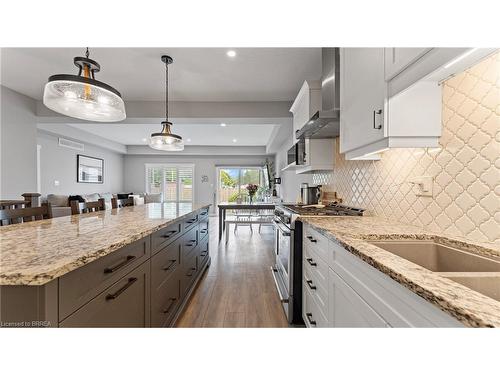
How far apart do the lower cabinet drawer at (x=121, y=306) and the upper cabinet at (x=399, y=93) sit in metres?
1.47

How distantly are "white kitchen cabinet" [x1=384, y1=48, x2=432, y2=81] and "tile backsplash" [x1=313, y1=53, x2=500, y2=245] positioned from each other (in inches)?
13.7

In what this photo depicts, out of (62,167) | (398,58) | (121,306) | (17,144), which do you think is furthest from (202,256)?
(62,167)

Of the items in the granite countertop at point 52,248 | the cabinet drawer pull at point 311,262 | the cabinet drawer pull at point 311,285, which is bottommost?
the cabinet drawer pull at point 311,285

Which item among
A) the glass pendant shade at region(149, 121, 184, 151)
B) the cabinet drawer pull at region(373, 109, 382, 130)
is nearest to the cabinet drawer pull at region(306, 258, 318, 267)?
the cabinet drawer pull at region(373, 109, 382, 130)

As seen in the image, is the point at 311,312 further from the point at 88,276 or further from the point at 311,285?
the point at 88,276

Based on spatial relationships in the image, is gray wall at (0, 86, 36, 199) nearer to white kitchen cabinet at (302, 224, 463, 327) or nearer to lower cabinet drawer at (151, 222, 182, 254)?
lower cabinet drawer at (151, 222, 182, 254)

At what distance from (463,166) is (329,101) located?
121 cm

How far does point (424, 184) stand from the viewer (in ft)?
4.32

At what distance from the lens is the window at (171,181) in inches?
356

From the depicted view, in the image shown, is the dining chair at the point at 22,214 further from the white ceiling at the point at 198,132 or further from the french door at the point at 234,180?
the french door at the point at 234,180

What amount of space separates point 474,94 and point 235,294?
2.37 m

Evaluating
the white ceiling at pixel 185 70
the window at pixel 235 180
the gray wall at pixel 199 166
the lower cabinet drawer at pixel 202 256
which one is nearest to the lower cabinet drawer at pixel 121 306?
the lower cabinet drawer at pixel 202 256
